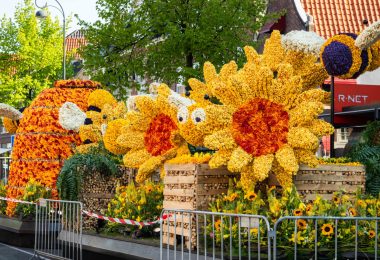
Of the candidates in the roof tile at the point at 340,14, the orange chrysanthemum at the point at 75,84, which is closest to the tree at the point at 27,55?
the roof tile at the point at 340,14

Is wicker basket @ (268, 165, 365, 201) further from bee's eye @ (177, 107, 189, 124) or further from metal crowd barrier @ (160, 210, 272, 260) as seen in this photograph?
bee's eye @ (177, 107, 189, 124)

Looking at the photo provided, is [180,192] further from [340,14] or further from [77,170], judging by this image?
[340,14]

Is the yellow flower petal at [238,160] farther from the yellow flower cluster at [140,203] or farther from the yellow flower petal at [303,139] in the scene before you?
the yellow flower cluster at [140,203]

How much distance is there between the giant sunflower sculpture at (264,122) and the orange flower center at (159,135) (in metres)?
1.95

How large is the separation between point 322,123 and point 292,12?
62.8ft

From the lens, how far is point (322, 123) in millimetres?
9844

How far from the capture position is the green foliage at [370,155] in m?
11.1

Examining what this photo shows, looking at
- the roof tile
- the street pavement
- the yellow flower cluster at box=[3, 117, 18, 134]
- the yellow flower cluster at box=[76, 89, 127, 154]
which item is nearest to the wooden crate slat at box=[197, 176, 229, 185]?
the yellow flower cluster at box=[76, 89, 127, 154]

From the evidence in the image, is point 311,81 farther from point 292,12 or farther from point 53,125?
point 292,12

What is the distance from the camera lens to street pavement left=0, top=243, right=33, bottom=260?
15.0 meters

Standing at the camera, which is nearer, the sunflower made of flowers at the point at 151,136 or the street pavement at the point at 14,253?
the sunflower made of flowers at the point at 151,136

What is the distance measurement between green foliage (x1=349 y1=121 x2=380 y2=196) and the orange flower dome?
7268 mm

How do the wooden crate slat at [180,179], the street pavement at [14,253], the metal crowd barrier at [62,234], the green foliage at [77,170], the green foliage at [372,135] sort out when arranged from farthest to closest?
the street pavement at [14,253], the green foliage at [77,170], the metal crowd barrier at [62,234], the green foliage at [372,135], the wooden crate slat at [180,179]

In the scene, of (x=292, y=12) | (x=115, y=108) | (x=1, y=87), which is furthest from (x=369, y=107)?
(x=1, y=87)
